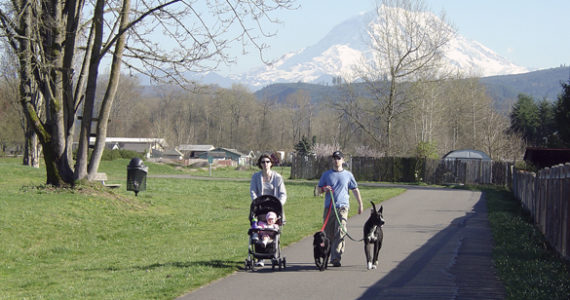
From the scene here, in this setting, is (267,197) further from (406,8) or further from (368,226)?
(406,8)

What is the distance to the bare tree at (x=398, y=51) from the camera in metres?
60.8

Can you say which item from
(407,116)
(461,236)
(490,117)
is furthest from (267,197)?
(490,117)

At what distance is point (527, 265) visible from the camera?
1145 cm

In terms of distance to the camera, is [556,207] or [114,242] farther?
[114,242]

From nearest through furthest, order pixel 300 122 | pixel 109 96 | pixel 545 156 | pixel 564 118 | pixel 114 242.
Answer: pixel 114 242, pixel 109 96, pixel 545 156, pixel 564 118, pixel 300 122

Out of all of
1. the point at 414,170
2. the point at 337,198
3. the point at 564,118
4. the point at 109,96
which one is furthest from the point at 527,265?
the point at 414,170

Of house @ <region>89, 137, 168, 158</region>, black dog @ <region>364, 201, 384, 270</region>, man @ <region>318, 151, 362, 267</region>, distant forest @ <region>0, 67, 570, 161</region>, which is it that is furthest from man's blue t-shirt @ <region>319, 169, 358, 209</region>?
house @ <region>89, 137, 168, 158</region>

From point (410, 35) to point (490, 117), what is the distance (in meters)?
19.1

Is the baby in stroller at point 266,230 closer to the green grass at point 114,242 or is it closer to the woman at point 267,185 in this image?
the woman at point 267,185

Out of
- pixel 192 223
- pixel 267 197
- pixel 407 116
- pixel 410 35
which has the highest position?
pixel 410 35

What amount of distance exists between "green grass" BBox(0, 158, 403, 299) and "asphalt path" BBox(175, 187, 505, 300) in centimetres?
67

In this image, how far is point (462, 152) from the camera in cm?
5778

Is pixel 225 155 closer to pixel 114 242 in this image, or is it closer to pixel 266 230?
pixel 114 242

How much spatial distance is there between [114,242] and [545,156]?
2264 centimetres
